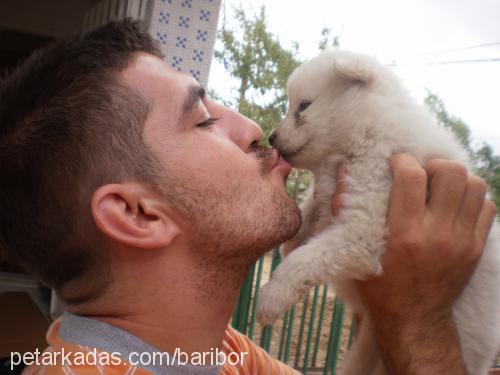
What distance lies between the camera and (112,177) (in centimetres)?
135

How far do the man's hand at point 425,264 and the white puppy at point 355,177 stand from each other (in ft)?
0.28

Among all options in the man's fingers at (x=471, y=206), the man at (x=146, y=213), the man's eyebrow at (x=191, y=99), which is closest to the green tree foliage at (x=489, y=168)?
the man's fingers at (x=471, y=206)

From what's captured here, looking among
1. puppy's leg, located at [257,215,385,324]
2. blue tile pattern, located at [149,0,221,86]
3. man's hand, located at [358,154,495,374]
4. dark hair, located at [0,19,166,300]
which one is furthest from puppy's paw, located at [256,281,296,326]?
blue tile pattern, located at [149,0,221,86]

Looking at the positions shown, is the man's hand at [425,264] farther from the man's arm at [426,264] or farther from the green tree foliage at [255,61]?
the green tree foliage at [255,61]

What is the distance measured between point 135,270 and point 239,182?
0.42 m

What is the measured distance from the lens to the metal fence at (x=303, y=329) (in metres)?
3.96

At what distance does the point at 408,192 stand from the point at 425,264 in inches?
10.0

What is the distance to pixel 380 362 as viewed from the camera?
73.7 inches

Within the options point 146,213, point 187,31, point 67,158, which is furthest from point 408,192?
point 187,31

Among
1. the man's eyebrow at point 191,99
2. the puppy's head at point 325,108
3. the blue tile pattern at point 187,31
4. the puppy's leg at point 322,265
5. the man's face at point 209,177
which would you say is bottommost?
the puppy's leg at point 322,265

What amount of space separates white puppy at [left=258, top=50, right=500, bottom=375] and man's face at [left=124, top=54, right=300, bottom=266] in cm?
25

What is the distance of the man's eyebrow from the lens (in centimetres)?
151

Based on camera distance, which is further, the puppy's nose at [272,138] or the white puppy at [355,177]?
the puppy's nose at [272,138]

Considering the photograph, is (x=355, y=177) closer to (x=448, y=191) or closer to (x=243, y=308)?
(x=448, y=191)
